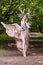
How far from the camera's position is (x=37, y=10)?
1374 centimetres

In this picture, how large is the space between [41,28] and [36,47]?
693 centimetres

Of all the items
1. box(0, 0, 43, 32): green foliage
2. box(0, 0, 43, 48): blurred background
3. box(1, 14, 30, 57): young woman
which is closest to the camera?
box(1, 14, 30, 57): young woman

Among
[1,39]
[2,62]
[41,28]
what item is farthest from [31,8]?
[41,28]

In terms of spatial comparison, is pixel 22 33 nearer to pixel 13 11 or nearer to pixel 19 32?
pixel 19 32

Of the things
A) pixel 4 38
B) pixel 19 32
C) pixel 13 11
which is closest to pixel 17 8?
pixel 13 11

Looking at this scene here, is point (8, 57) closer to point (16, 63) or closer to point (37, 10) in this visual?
point (16, 63)

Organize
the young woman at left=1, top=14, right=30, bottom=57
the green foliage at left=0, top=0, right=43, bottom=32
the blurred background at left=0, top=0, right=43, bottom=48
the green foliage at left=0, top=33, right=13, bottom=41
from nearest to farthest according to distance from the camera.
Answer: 1. the young woman at left=1, top=14, right=30, bottom=57
2. the green foliage at left=0, top=0, right=43, bottom=32
3. the blurred background at left=0, top=0, right=43, bottom=48
4. the green foliage at left=0, top=33, right=13, bottom=41

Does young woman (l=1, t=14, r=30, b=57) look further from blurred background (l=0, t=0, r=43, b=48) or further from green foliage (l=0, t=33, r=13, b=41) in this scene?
green foliage (l=0, t=33, r=13, b=41)

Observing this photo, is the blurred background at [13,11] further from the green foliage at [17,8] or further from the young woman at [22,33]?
the young woman at [22,33]

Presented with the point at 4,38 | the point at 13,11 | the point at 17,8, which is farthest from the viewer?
the point at 4,38

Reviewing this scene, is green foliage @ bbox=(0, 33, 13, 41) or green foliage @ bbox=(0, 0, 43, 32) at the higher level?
green foliage @ bbox=(0, 0, 43, 32)

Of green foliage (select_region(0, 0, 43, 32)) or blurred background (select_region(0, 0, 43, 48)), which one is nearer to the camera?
green foliage (select_region(0, 0, 43, 32))

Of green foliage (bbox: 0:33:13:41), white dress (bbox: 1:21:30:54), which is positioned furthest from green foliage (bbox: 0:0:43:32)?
white dress (bbox: 1:21:30:54)

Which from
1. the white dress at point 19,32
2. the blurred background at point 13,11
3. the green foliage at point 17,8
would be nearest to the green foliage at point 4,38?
the blurred background at point 13,11
